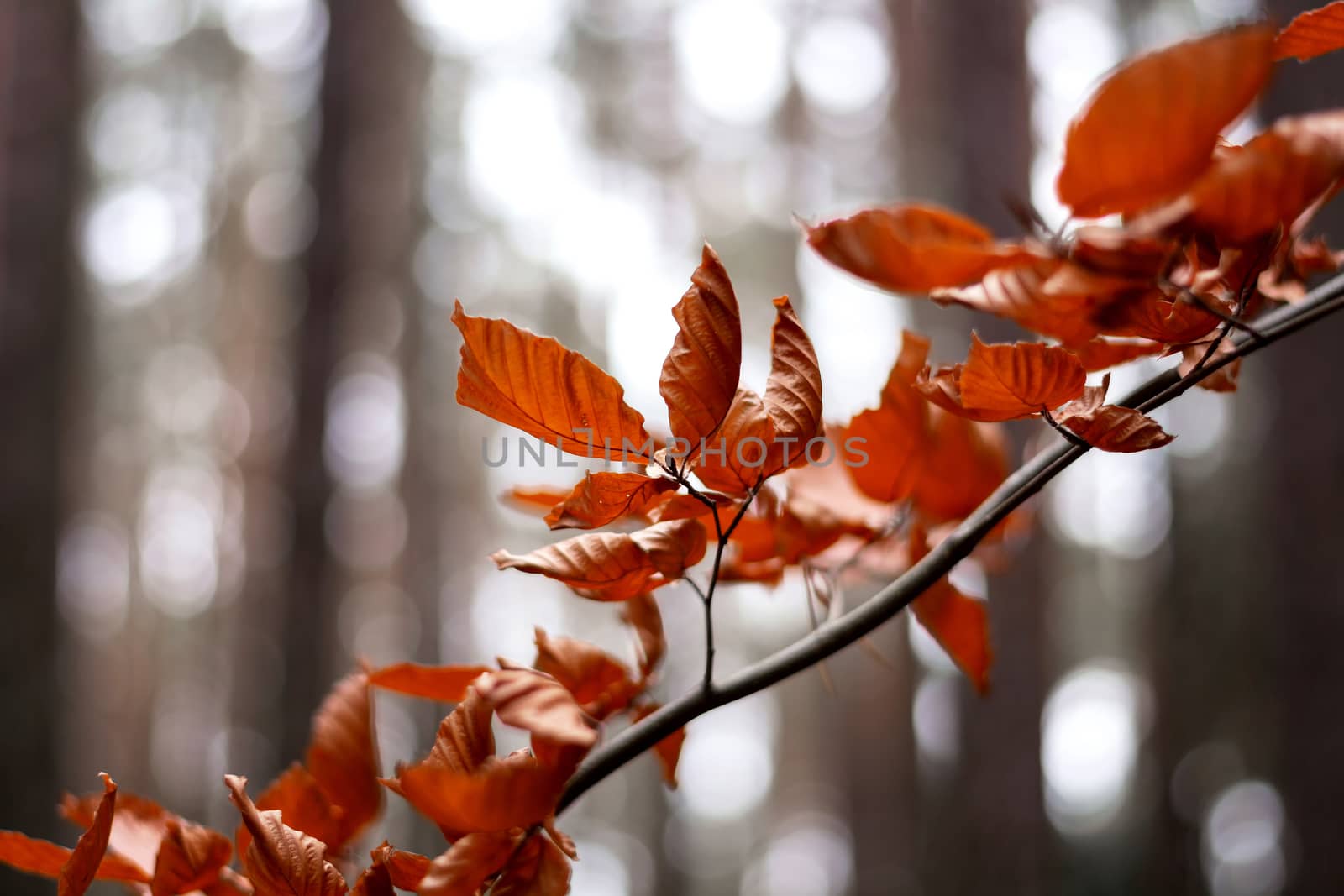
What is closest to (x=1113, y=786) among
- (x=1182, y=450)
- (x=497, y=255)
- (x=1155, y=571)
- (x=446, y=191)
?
(x=1155, y=571)

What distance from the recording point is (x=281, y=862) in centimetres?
20

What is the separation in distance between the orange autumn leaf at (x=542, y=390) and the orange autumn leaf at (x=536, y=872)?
8cm

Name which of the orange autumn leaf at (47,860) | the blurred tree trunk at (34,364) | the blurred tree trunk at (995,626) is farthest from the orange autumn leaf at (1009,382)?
the blurred tree trunk at (34,364)

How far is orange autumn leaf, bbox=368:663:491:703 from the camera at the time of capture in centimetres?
24

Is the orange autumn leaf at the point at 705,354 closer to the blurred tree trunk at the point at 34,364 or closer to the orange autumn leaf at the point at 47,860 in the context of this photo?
the orange autumn leaf at the point at 47,860

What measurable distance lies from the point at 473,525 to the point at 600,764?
13.9 feet

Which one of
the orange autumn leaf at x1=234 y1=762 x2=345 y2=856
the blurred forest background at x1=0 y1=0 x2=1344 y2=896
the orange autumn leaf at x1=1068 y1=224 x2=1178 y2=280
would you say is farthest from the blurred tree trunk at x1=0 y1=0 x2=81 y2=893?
the orange autumn leaf at x1=1068 y1=224 x2=1178 y2=280

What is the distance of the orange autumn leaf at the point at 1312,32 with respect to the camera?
0.20 meters

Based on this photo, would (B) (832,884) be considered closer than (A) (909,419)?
No

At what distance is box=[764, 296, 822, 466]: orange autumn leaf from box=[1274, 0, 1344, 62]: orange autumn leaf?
4.5 inches

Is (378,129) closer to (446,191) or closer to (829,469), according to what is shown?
(446,191)

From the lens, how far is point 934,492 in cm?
29

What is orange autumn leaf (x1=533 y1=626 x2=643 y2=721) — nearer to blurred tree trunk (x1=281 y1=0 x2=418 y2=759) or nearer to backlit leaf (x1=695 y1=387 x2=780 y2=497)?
backlit leaf (x1=695 y1=387 x2=780 y2=497)

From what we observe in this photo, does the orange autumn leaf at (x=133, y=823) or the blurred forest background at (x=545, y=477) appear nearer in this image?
the orange autumn leaf at (x=133, y=823)
